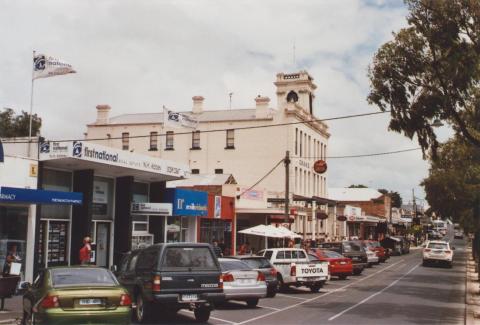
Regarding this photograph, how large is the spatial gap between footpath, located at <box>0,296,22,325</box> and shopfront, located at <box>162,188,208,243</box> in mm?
11991

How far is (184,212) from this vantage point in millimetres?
30625

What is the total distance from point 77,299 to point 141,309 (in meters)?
3.88

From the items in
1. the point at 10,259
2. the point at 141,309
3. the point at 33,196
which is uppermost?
the point at 33,196

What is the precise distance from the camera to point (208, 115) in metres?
59.2

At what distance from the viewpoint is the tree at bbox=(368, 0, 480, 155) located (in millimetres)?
18625

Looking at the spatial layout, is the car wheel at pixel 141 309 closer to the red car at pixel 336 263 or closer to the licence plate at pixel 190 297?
the licence plate at pixel 190 297

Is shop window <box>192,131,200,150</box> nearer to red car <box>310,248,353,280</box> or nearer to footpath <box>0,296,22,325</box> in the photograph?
red car <box>310,248,353,280</box>

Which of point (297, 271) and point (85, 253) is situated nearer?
point (85, 253)

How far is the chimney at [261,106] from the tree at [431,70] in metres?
34.8

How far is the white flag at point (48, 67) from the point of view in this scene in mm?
23281

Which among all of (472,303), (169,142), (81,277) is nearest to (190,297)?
(81,277)

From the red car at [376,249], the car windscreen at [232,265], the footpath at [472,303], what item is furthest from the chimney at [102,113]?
the car windscreen at [232,265]

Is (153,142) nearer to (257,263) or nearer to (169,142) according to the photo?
(169,142)

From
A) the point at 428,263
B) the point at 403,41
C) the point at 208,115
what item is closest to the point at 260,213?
the point at 428,263
